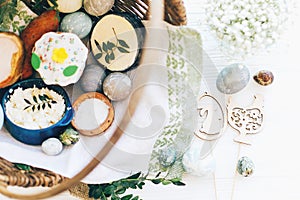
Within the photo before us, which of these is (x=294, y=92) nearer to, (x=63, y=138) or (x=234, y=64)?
(x=234, y=64)

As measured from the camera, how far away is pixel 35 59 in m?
1.24

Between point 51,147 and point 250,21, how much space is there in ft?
1.59

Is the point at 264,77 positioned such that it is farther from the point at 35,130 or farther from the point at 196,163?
the point at 35,130

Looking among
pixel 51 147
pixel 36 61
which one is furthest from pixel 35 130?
pixel 36 61

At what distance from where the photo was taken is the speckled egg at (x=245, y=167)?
121 cm

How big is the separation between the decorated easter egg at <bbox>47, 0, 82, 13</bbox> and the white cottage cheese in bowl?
0.18 m

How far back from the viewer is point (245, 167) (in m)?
1.21

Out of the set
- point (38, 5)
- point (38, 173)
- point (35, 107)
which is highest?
point (38, 5)

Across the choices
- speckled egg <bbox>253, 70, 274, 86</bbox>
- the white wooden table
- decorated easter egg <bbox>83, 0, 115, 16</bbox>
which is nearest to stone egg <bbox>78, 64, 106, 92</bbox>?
decorated easter egg <bbox>83, 0, 115, 16</bbox>

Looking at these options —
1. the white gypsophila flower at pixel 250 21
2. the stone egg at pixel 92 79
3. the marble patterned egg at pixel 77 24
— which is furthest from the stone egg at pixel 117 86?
the white gypsophila flower at pixel 250 21

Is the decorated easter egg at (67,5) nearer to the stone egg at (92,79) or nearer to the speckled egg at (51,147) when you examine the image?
the stone egg at (92,79)

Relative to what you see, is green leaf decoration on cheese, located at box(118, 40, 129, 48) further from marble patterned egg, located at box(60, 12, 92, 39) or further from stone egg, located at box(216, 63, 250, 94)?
stone egg, located at box(216, 63, 250, 94)

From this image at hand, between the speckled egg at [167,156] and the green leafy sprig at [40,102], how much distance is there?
26cm

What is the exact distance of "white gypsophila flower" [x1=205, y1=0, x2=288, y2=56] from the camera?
116 cm
